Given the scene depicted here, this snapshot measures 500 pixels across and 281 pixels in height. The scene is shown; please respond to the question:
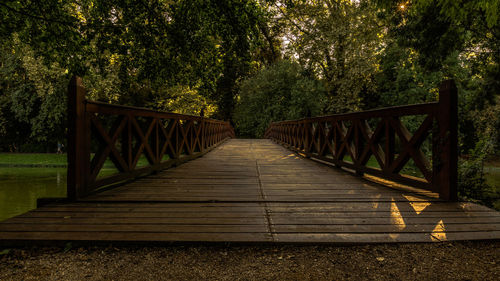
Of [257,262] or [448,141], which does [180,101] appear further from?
[257,262]

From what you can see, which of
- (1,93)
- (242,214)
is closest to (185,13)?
(242,214)

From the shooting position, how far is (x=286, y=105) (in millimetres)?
21406

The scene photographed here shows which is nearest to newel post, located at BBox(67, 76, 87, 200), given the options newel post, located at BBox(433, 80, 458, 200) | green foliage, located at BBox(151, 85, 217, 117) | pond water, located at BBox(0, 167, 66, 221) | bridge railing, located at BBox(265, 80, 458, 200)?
bridge railing, located at BBox(265, 80, 458, 200)

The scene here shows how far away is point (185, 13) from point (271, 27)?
1808cm

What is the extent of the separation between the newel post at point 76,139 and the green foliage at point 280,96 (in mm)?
16541

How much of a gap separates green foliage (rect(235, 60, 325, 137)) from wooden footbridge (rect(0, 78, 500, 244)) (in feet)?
46.2

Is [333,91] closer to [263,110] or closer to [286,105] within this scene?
[286,105]

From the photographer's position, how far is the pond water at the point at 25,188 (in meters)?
8.10

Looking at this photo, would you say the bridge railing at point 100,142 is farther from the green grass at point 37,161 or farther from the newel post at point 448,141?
the green grass at point 37,161

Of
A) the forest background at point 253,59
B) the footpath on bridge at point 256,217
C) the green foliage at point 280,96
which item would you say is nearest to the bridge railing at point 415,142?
the footpath on bridge at point 256,217

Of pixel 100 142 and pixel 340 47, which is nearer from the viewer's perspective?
pixel 100 142

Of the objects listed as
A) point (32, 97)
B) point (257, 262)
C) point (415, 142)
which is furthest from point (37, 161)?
point (415, 142)

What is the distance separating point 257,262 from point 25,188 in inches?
509

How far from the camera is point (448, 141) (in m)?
3.18
